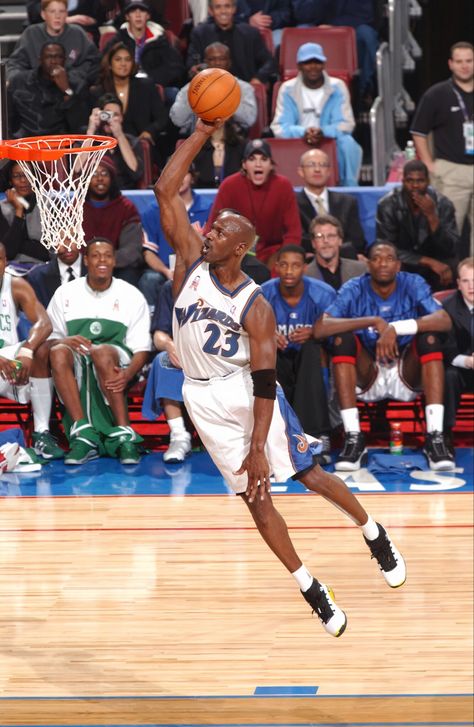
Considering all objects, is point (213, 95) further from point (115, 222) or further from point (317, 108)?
point (317, 108)

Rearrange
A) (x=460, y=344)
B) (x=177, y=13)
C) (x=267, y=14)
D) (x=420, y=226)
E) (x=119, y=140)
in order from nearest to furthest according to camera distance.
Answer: (x=460, y=344) < (x=420, y=226) < (x=119, y=140) < (x=267, y=14) < (x=177, y=13)

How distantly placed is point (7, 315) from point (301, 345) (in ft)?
6.98

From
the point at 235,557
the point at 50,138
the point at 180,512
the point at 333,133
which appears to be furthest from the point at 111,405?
the point at 50,138

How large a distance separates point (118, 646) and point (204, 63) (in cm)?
607

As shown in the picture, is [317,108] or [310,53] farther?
[317,108]

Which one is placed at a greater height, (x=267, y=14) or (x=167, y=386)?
(x=267, y=14)

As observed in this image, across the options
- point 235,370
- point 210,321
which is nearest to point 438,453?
point 235,370

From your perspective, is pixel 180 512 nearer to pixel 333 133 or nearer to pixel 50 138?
pixel 50 138

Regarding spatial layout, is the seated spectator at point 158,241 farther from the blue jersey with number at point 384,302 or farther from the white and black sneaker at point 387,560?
the white and black sneaker at point 387,560

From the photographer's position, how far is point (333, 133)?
10820mm

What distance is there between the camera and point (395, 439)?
30.4ft

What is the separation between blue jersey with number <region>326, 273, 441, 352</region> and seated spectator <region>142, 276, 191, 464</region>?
1.19 m

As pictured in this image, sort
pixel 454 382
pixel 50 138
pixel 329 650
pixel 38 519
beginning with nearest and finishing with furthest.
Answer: pixel 50 138
pixel 329 650
pixel 38 519
pixel 454 382

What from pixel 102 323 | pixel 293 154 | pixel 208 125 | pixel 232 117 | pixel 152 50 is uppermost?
pixel 152 50
